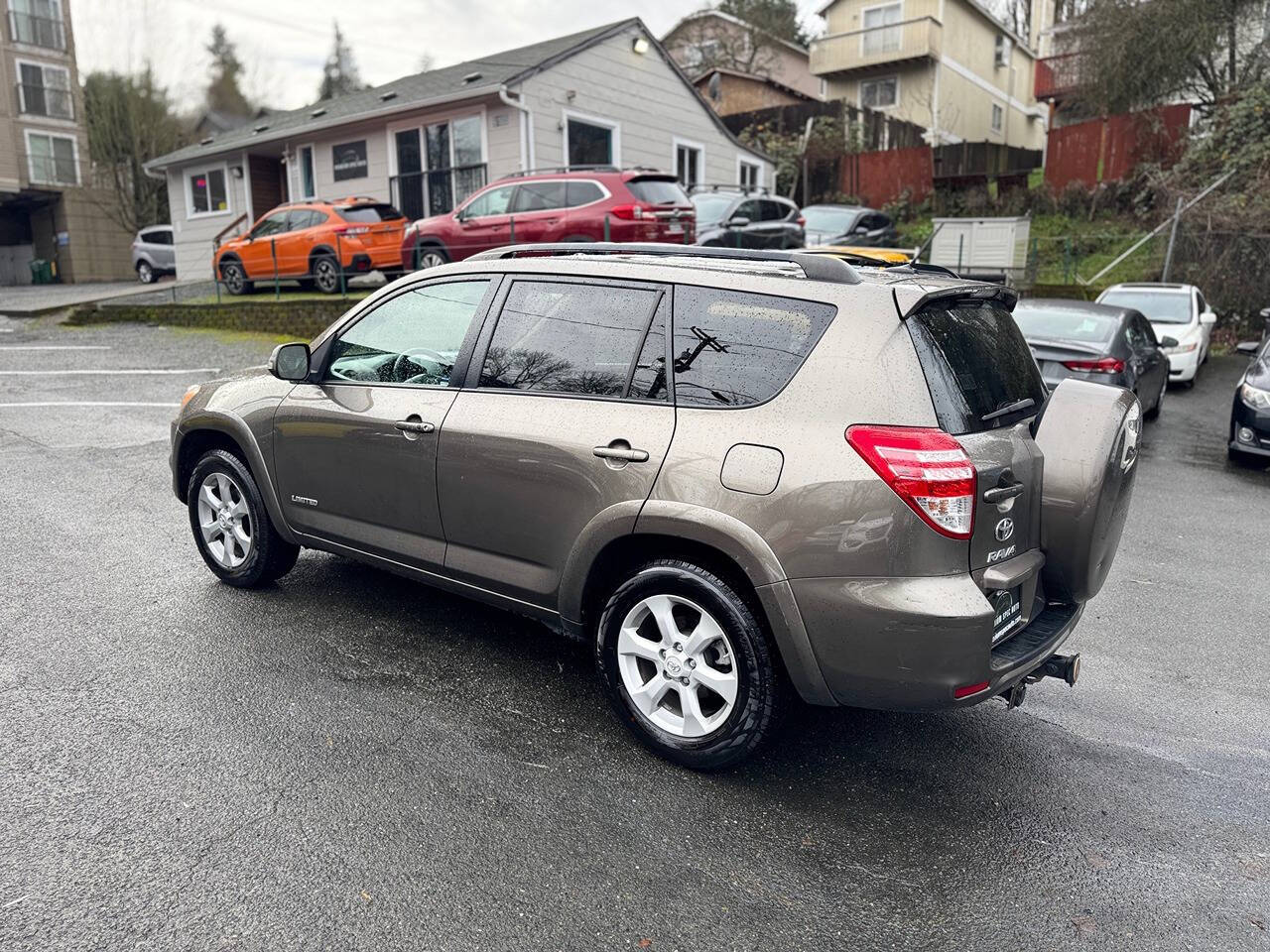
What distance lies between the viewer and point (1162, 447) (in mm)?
10156

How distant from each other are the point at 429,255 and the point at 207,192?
1314 cm

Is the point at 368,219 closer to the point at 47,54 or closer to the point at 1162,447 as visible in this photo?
the point at 1162,447

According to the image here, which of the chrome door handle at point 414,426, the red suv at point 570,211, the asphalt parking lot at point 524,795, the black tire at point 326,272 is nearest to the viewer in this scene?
the asphalt parking lot at point 524,795

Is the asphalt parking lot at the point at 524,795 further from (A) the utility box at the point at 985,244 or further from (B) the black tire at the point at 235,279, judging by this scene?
(B) the black tire at the point at 235,279

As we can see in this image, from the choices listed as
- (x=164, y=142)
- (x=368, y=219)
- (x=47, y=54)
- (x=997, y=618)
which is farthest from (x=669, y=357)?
(x=47, y=54)

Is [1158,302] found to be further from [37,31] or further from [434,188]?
[37,31]

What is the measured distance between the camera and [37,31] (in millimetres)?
36219

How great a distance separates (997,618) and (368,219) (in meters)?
16.6

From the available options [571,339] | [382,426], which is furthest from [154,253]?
[571,339]

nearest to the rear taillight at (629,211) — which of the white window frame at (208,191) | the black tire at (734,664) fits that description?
the black tire at (734,664)

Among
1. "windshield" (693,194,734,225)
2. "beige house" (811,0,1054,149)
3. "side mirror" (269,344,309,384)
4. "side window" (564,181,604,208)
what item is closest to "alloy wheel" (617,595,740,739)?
"side mirror" (269,344,309,384)

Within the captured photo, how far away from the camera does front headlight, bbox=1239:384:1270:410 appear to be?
884cm

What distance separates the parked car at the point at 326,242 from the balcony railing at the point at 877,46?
2243cm

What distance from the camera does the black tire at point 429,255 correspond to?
51.8 ft
